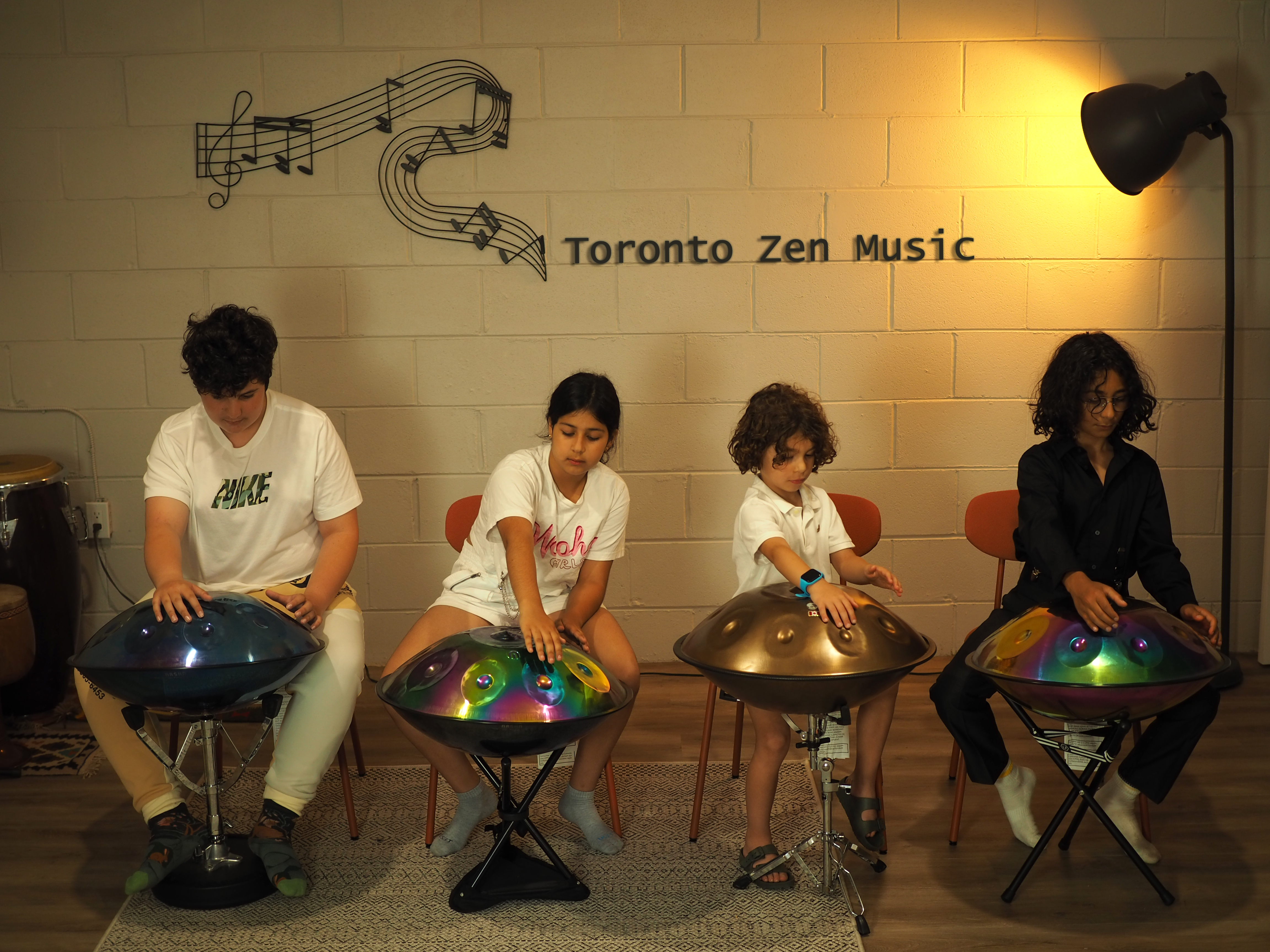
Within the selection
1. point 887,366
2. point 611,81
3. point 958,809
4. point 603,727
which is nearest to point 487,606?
point 603,727

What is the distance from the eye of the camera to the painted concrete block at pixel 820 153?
11.0 feet

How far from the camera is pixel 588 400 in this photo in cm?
232

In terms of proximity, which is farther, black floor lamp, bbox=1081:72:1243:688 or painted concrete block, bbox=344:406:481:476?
painted concrete block, bbox=344:406:481:476

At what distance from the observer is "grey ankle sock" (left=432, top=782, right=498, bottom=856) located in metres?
2.36

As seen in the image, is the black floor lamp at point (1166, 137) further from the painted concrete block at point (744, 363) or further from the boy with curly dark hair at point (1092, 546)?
the painted concrete block at point (744, 363)

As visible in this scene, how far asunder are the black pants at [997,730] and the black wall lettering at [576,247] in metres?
1.67

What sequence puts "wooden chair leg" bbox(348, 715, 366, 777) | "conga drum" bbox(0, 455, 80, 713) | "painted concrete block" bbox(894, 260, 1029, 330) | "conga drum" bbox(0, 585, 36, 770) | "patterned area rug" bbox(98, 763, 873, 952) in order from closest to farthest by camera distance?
"patterned area rug" bbox(98, 763, 873, 952), "wooden chair leg" bbox(348, 715, 366, 777), "conga drum" bbox(0, 585, 36, 770), "conga drum" bbox(0, 455, 80, 713), "painted concrete block" bbox(894, 260, 1029, 330)

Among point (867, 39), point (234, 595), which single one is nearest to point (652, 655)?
point (234, 595)

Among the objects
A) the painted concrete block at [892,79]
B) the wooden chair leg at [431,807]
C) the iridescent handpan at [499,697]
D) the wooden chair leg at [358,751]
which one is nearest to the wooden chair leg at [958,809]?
the iridescent handpan at [499,697]

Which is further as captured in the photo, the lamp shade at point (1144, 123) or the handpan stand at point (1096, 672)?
the lamp shade at point (1144, 123)

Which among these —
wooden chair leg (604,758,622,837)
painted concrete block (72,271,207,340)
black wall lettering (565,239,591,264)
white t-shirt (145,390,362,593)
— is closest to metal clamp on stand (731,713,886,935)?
wooden chair leg (604,758,622,837)

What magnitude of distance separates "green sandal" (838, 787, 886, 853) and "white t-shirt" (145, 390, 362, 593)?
1.26 meters

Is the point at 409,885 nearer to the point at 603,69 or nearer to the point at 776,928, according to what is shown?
the point at 776,928

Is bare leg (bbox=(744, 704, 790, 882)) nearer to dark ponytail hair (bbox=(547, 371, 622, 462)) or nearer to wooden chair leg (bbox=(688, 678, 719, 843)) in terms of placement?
wooden chair leg (bbox=(688, 678, 719, 843))
